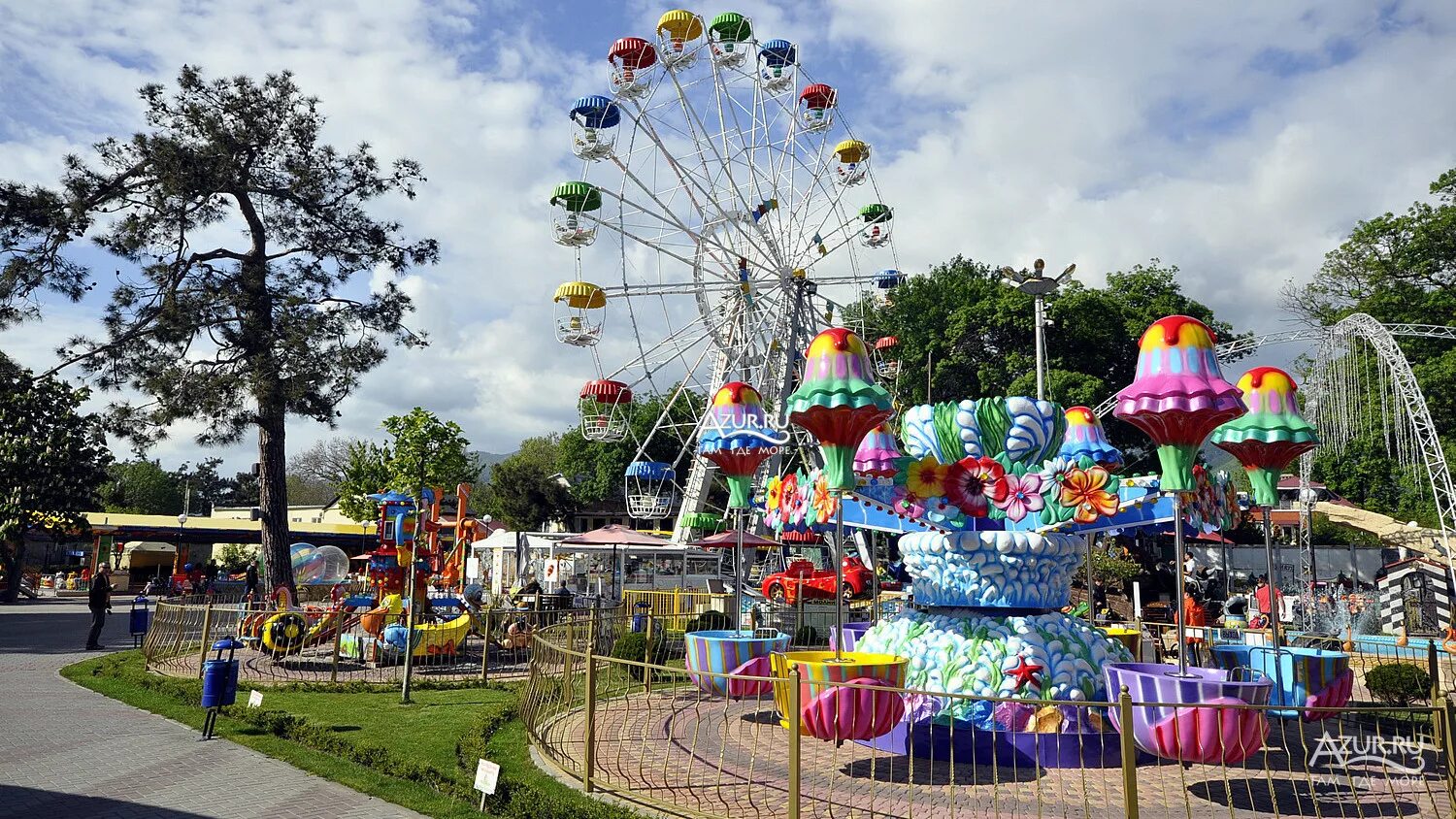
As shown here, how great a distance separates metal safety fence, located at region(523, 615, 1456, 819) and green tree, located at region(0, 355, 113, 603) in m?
27.5

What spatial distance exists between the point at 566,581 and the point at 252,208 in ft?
47.6

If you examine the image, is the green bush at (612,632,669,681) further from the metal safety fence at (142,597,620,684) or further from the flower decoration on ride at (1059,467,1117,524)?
the flower decoration on ride at (1059,467,1117,524)

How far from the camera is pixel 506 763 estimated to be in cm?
810

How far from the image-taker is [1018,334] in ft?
127

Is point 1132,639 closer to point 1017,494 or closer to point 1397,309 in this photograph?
point 1017,494

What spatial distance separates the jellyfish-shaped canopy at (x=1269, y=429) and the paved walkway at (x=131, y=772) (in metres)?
7.57

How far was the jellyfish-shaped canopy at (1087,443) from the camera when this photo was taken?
1070 cm

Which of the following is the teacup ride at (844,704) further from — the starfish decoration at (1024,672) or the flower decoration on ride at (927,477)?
the flower decoration on ride at (927,477)

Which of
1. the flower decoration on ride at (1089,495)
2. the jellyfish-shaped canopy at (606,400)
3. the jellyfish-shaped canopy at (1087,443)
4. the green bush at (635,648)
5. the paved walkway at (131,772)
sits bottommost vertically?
the paved walkway at (131,772)

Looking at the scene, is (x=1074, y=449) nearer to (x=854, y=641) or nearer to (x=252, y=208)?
(x=854, y=641)

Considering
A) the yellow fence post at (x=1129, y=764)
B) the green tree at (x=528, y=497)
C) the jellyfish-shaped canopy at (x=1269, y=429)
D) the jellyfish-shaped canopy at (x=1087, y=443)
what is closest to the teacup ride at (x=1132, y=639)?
the jellyfish-shaped canopy at (x=1087, y=443)

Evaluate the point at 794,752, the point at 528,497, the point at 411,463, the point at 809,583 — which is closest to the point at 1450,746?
the point at 794,752

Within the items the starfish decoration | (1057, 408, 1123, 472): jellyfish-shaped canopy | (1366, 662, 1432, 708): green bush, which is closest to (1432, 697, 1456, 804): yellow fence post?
the starfish decoration

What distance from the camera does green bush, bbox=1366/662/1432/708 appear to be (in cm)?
1151
